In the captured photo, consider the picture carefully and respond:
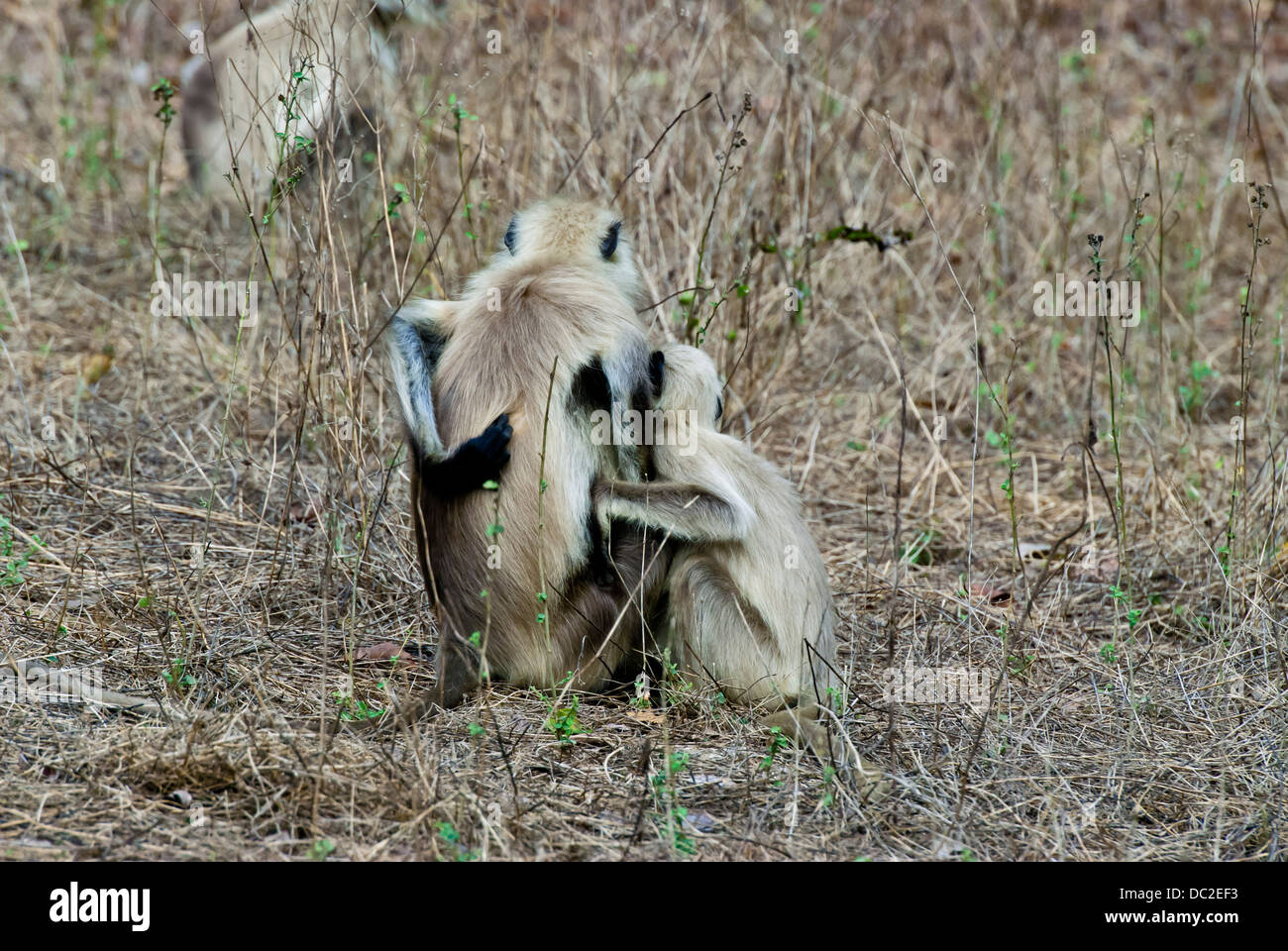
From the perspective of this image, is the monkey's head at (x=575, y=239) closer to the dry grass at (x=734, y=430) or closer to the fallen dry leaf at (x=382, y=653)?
the dry grass at (x=734, y=430)

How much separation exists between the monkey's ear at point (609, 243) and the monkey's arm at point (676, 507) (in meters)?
0.70

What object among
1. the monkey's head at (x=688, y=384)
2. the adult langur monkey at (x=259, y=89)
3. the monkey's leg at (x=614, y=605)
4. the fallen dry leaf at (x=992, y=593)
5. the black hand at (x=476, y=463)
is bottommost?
the fallen dry leaf at (x=992, y=593)

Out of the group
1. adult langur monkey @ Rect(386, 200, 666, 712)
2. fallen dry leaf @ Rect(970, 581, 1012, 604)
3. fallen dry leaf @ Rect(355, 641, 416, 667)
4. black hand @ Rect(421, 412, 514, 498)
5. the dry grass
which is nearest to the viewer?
the dry grass

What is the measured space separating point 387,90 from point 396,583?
401 cm

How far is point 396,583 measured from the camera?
177 inches

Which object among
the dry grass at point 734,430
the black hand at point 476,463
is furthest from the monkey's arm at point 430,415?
the dry grass at point 734,430

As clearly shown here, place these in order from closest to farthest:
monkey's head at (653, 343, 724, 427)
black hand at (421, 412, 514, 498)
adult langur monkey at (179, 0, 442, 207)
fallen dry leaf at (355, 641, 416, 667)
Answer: black hand at (421, 412, 514, 498), monkey's head at (653, 343, 724, 427), fallen dry leaf at (355, 641, 416, 667), adult langur monkey at (179, 0, 442, 207)

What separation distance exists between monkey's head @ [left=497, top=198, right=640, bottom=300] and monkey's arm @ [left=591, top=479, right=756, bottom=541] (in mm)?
619

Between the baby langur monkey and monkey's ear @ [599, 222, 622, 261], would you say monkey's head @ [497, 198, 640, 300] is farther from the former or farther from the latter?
the baby langur monkey

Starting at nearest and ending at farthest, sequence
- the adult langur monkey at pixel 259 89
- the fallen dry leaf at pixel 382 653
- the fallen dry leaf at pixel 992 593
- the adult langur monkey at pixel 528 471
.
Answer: the adult langur monkey at pixel 528 471 < the fallen dry leaf at pixel 382 653 < the fallen dry leaf at pixel 992 593 < the adult langur monkey at pixel 259 89

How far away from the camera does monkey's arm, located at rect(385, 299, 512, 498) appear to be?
349 cm

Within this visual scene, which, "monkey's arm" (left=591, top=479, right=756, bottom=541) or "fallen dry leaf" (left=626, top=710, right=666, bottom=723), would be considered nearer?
"monkey's arm" (left=591, top=479, right=756, bottom=541)

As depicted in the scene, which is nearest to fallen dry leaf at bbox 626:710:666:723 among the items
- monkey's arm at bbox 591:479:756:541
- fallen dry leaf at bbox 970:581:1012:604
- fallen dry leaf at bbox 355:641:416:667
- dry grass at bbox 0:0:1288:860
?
dry grass at bbox 0:0:1288:860

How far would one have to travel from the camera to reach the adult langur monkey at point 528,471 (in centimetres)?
359
